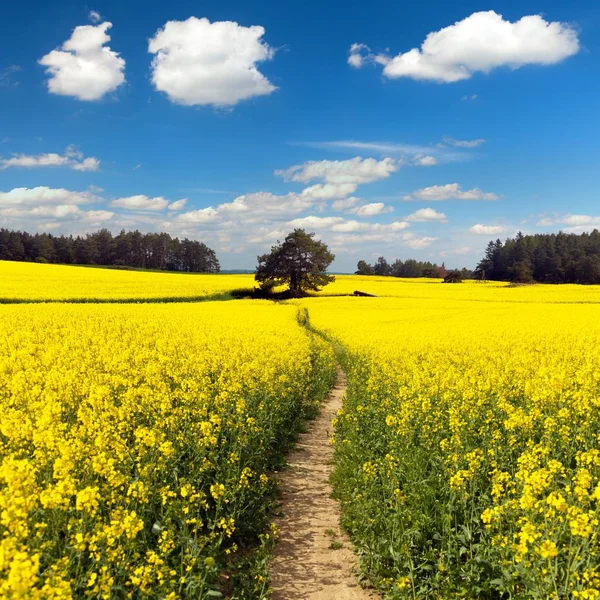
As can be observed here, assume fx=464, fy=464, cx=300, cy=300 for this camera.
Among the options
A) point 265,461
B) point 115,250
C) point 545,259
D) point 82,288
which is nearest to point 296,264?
point 82,288

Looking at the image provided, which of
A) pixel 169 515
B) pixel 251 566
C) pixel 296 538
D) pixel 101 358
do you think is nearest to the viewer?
pixel 169 515

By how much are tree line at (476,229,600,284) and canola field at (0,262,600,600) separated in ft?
297

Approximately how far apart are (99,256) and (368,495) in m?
131

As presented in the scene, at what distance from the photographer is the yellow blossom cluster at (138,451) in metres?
3.60

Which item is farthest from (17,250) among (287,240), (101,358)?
(101,358)

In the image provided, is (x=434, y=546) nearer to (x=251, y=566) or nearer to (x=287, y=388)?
(x=251, y=566)

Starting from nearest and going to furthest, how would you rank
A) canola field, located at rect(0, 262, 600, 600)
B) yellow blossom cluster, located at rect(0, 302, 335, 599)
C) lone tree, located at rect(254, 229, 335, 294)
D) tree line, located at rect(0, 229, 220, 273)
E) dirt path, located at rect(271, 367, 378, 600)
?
yellow blossom cluster, located at rect(0, 302, 335, 599)
canola field, located at rect(0, 262, 600, 600)
dirt path, located at rect(271, 367, 378, 600)
lone tree, located at rect(254, 229, 335, 294)
tree line, located at rect(0, 229, 220, 273)

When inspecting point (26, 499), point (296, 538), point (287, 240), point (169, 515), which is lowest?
point (296, 538)

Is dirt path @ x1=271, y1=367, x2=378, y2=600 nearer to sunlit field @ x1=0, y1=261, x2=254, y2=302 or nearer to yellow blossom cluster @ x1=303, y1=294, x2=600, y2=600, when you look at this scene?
yellow blossom cluster @ x1=303, y1=294, x2=600, y2=600

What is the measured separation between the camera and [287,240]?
60312mm

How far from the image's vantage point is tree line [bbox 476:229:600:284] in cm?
9712

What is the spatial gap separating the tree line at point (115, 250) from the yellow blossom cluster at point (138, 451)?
113m

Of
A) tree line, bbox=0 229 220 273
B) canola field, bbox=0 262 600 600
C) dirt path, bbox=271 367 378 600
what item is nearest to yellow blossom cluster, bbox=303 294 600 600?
canola field, bbox=0 262 600 600

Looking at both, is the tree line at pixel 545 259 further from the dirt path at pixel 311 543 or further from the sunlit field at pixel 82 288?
the dirt path at pixel 311 543
